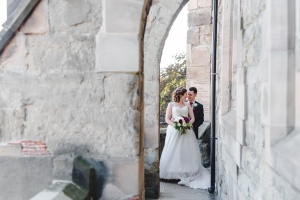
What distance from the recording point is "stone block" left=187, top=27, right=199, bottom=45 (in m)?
8.76

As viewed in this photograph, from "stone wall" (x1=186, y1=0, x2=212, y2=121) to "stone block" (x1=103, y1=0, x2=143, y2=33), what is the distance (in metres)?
6.48

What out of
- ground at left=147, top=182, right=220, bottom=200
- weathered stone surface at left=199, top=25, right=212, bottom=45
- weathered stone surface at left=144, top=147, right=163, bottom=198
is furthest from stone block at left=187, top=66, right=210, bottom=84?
weathered stone surface at left=144, top=147, right=163, bottom=198

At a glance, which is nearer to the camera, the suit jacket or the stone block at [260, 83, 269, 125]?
the stone block at [260, 83, 269, 125]

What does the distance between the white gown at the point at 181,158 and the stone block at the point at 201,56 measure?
6.15 feet

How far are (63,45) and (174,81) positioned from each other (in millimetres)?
12220

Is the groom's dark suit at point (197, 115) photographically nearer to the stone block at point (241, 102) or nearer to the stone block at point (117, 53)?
the stone block at point (241, 102)

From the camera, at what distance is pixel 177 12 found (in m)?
5.68

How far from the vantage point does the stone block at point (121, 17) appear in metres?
2.32

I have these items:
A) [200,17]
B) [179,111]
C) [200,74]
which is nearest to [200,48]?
[200,74]

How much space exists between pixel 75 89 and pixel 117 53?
1.20 feet

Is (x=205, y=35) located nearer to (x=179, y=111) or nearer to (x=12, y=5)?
(x=179, y=111)

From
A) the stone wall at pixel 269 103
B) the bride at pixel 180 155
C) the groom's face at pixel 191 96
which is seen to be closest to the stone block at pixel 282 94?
the stone wall at pixel 269 103

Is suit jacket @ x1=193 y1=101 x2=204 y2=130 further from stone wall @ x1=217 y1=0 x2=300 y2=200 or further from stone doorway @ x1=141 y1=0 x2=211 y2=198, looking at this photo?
stone wall @ x1=217 y1=0 x2=300 y2=200

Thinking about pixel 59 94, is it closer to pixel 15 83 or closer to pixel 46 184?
pixel 15 83
